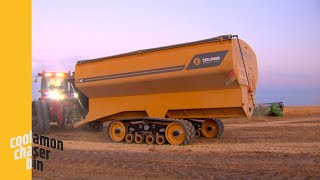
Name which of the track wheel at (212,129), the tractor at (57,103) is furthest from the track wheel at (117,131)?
the track wheel at (212,129)

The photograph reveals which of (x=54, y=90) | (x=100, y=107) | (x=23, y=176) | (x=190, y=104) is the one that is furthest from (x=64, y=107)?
(x=23, y=176)

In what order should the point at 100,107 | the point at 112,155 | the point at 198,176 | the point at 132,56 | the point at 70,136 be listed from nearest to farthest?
the point at 198,176 → the point at 112,155 → the point at 132,56 → the point at 100,107 → the point at 70,136

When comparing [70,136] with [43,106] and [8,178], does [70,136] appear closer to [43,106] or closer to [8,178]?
[43,106]

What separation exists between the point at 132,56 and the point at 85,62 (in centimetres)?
219

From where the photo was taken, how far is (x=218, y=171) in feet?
22.3


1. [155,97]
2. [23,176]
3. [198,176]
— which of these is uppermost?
[155,97]

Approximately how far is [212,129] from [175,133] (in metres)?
2.37

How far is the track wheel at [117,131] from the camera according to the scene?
1206cm

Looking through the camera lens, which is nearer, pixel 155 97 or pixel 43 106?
pixel 155 97

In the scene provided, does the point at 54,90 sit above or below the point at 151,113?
above

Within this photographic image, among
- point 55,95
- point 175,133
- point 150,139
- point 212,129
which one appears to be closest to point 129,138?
point 150,139

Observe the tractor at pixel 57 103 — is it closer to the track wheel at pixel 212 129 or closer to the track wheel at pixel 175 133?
the track wheel at pixel 175 133

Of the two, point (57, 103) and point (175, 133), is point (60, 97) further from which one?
point (175, 133)

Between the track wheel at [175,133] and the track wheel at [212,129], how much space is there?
2284 millimetres
